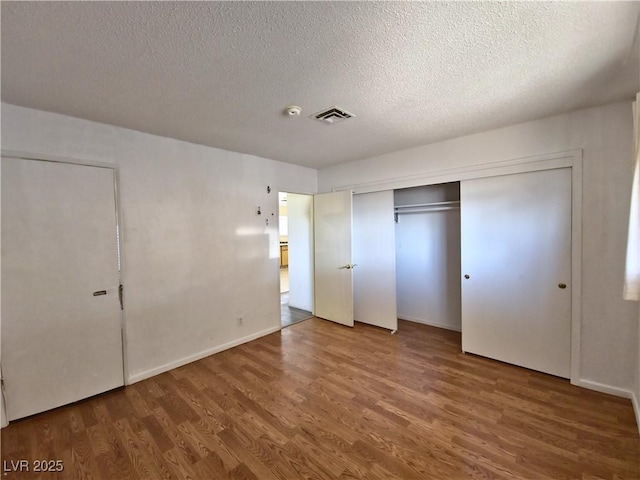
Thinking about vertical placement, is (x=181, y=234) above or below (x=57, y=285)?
above

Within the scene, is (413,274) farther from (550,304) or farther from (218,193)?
(218,193)

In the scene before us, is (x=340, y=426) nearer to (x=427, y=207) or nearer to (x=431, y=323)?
(x=431, y=323)

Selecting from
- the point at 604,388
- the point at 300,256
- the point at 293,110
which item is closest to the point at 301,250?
the point at 300,256

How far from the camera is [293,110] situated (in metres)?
2.23

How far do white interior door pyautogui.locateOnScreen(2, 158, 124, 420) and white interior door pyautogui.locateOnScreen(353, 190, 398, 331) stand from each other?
297cm

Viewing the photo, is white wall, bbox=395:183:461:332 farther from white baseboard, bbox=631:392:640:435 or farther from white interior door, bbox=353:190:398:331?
white baseboard, bbox=631:392:640:435

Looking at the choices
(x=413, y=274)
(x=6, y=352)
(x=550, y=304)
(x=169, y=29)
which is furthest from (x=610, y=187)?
(x=6, y=352)

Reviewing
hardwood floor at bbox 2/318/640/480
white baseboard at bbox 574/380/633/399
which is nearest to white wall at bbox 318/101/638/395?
white baseboard at bbox 574/380/633/399

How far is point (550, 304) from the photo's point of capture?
2633 mm

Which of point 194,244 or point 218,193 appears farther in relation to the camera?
point 218,193

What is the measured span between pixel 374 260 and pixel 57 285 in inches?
135

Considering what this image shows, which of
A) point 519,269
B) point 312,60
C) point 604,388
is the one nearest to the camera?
point 312,60

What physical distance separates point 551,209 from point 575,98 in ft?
3.08

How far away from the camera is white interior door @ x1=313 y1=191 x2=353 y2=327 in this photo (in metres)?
4.05
